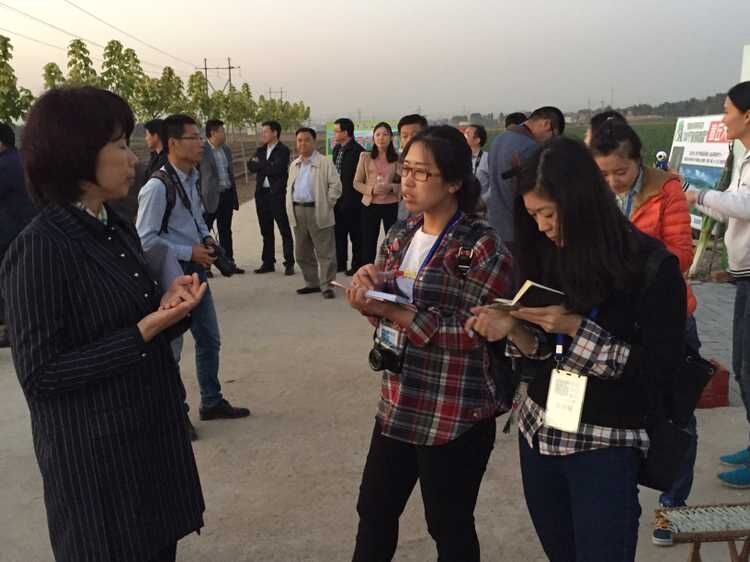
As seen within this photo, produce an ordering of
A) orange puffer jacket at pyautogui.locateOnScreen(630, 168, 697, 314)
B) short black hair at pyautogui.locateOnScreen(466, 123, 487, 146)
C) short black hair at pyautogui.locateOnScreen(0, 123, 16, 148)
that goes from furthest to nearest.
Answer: short black hair at pyautogui.locateOnScreen(466, 123, 487, 146) → short black hair at pyautogui.locateOnScreen(0, 123, 16, 148) → orange puffer jacket at pyautogui.locateOnScreen(630, 168, 697, 314)

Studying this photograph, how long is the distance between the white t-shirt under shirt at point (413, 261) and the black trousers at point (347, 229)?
6752mm

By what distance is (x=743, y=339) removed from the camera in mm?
3395

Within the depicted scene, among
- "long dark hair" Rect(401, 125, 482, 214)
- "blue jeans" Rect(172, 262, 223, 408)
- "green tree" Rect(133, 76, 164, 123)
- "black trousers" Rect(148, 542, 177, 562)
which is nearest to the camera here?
"black trousers" Rect(148, 542, 177, 562)

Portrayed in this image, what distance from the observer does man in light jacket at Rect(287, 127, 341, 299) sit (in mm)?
7770

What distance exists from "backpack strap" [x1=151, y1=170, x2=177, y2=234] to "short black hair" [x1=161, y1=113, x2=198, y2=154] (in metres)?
0.26

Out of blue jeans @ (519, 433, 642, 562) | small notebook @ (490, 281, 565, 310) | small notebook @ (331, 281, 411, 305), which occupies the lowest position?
blue jeans @ (519, 433, 642, 562)

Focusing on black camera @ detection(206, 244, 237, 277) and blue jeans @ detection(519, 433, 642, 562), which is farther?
black camera @ detection(206, 244, 237, 277)

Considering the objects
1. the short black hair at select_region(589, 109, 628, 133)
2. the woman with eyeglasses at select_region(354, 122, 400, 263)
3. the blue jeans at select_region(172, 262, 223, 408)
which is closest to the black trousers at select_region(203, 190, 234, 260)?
the woman with eyeglasses at select_region(354, 122, 400, 263)

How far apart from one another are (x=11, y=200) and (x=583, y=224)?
567cm

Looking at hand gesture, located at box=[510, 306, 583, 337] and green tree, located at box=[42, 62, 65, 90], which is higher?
green tree, located at box=[42, 62, 65, 90]

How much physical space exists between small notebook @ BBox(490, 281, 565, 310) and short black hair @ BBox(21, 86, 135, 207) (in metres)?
1.12

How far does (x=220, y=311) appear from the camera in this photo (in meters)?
7.27

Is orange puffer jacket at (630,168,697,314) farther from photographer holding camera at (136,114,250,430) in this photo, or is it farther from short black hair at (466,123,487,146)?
short black hair at (466,123,487,146)

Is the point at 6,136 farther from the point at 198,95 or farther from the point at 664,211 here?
the point at 198,95
